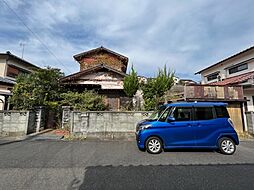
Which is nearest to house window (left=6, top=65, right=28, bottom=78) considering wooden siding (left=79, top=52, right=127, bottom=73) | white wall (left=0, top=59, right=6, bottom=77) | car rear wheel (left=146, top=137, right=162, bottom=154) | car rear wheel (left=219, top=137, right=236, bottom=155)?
white wall (left=0, top=59, right=6, bottom=77)

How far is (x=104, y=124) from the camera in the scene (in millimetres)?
9078

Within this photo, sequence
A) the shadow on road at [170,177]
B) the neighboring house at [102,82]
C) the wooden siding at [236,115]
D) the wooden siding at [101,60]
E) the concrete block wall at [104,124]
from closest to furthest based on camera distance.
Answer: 1. the shadow on road at [170,177]
2. the concrete block wall at [104,124]
3. the wooden siding at [236,115]
4. the neighboring house at [102,82]
5. the wooden siding at [101,60]

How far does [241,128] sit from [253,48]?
904 centimetres

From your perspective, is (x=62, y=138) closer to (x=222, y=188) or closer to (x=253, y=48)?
(x=222, y=188)

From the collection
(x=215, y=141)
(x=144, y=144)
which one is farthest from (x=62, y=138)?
(x=215, y=141)

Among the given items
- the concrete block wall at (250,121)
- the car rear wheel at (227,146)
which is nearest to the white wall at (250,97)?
the concrete block wall at (250,121)

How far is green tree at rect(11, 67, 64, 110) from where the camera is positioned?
33.5 ft

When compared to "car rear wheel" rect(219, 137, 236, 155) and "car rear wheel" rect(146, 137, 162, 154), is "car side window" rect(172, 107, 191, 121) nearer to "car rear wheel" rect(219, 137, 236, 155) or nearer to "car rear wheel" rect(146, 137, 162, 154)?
"car rear wheel" rect(146, 137, 162, 154)

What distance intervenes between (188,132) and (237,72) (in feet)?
49.0

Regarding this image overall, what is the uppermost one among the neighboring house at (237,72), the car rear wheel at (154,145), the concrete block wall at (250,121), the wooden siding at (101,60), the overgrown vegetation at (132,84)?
Result: the wooden siding at (101,60)

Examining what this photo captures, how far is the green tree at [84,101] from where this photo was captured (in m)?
10.2

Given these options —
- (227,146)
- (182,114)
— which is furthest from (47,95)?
(227,146)

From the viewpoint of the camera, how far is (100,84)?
44.6ft

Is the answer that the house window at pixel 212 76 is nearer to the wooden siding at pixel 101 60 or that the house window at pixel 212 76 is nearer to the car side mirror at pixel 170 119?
the wooden siding at pixel 101 60
